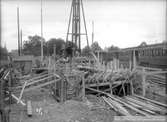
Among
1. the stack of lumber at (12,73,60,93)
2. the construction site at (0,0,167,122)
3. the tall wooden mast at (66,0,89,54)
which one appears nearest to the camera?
the construction site at (0,0,167,122)

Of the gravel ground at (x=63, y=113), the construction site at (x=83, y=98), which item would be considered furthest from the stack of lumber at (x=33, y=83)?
the gravel ground at (x=63, y=113)

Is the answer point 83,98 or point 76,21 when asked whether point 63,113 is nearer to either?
point 83,98

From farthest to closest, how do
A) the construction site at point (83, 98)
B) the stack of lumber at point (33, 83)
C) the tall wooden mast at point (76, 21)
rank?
the tall wooden mast at point (76, 21)
the stack of lumber at point (33, 83)
the construction site at point (83, 98)

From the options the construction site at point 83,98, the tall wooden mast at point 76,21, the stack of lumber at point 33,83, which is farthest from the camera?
the tall wooden mast at point 76,21

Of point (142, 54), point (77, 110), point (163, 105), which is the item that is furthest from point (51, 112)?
point (142, 54)

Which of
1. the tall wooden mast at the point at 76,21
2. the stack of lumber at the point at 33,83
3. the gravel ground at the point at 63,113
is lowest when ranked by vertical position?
the gravel ground at the point at 63,113

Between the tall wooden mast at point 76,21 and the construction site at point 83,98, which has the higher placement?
the tall wooden mast at point 76,21

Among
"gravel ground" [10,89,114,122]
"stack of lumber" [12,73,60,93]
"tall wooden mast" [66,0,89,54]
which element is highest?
"tall wooden mast" [66,0,89,54]

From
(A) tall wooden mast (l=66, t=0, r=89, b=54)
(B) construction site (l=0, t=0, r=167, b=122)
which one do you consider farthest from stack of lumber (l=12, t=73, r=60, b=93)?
(A) tall wooden mast (l=66, t=0, r=89, b=54)

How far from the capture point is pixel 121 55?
75.4 feet

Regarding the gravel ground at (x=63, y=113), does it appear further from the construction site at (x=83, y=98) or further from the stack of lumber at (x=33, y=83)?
the stack of lumber at (x=33, y=83)

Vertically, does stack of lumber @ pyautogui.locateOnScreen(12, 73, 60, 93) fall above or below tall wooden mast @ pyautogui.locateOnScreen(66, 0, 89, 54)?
below

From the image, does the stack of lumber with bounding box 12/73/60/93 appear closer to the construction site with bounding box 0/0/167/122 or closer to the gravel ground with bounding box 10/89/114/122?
the construction site with bounding box 0/0/167/122

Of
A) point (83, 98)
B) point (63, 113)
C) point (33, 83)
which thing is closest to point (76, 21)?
point (33, 83)
